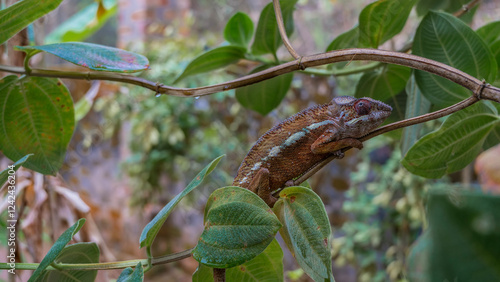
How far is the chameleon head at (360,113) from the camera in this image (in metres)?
0.77

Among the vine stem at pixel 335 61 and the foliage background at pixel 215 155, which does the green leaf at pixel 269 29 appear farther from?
the foliage background at pixel 215 155

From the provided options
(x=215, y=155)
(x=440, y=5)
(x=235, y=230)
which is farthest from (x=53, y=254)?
(x=215, y=155)

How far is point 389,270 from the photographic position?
2.55m

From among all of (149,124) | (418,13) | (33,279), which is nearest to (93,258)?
(33,279)

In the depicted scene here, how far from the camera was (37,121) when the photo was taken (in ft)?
2.32

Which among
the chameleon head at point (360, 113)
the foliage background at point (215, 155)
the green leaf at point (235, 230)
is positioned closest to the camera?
the green leaf at point (235, 230)

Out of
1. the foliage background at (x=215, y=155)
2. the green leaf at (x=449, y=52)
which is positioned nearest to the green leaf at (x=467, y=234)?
the green leaf at (x=449, y=52)

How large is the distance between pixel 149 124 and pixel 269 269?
262cm

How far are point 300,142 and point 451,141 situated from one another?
36 centimetres

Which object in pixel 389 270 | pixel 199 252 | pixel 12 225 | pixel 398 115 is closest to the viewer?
pixel 199 252

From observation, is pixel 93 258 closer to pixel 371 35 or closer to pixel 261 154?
pixel 261 154

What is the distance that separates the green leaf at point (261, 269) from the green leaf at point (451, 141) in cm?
21

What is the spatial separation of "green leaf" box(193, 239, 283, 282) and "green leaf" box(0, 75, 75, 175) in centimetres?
36

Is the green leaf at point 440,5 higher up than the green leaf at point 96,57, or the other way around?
the green leaf at point 96,57
